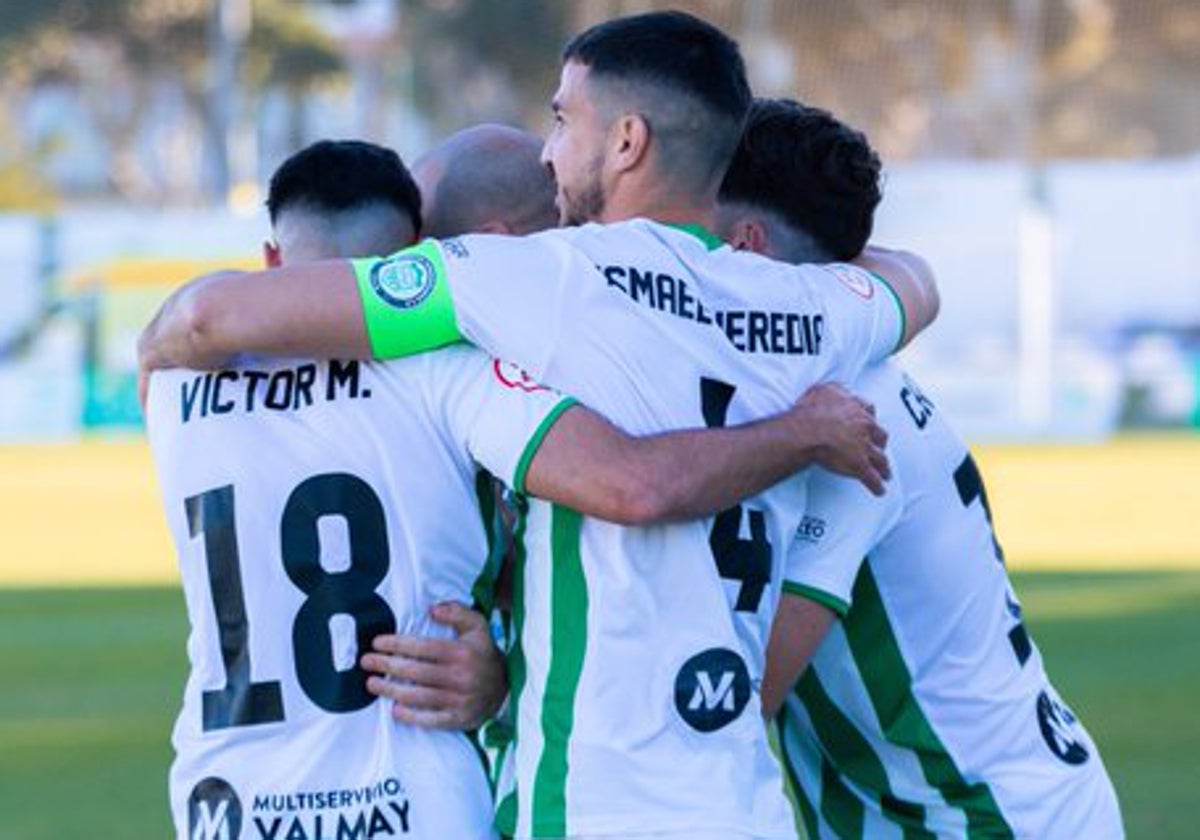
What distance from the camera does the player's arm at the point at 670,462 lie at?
12.0 ft

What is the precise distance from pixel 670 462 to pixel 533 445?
0.20 metres

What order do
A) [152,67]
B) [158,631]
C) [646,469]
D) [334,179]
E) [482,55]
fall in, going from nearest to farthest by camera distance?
1. [646,469]
2. [334,179]
3. [158,631]
4. [482,55]
5. [152,67]

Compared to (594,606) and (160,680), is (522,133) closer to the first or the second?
(594,606)

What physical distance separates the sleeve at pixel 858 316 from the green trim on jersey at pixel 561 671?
589mm

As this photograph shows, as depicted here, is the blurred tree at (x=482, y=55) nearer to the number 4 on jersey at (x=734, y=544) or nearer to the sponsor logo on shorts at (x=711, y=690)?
the number 4 on jersey at (x=734, y=544)

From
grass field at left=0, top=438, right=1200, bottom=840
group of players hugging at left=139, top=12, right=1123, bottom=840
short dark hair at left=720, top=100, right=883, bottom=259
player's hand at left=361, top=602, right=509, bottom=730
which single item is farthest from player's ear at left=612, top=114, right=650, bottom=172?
grass field at left=0, top=438, right=1200, bottom=840

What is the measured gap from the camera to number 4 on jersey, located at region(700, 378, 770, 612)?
12.6 feet

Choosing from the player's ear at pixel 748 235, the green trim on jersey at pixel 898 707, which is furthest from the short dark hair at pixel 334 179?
the green trim on jersey at pixel 898 707

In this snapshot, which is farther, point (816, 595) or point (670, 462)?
point (816, 595)

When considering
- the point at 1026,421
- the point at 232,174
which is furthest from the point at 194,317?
the point at 232,174

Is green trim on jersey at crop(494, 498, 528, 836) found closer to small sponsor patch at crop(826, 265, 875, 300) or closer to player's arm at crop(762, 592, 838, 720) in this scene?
player's arm at crop(762, 592, 838, 720)

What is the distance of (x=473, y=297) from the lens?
3.75 m

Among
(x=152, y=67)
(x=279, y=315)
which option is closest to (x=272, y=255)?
(x=279, y=315)

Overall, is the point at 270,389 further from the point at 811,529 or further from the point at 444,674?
the point at 811,529
